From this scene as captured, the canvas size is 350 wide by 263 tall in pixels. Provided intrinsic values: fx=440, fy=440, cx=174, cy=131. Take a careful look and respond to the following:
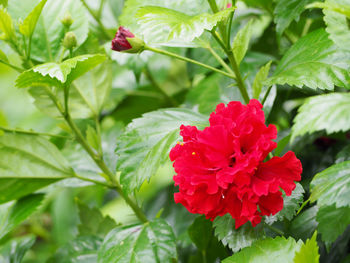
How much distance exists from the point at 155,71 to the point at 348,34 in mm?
771

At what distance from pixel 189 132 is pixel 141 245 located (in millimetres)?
271

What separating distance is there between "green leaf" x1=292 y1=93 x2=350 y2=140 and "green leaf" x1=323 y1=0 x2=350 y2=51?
0.33 ft

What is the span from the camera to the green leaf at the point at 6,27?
81 centimetres

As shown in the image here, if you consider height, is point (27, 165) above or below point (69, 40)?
below

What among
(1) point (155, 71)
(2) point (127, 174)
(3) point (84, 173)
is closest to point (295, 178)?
(2) point (127, 174)

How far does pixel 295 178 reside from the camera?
2.11 ft

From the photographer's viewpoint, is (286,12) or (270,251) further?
(286,12)

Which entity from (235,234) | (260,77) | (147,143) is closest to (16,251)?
(147,143)

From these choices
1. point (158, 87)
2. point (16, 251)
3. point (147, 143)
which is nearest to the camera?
point (147, 143)

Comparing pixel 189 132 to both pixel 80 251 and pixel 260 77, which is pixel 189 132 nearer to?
pixel 260 77

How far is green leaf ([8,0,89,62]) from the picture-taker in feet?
3.10

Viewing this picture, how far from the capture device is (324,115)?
558mm

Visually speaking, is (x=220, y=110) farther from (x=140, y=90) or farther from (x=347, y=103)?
(x=140, y=90)

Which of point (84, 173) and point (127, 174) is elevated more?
point (127, 174)
